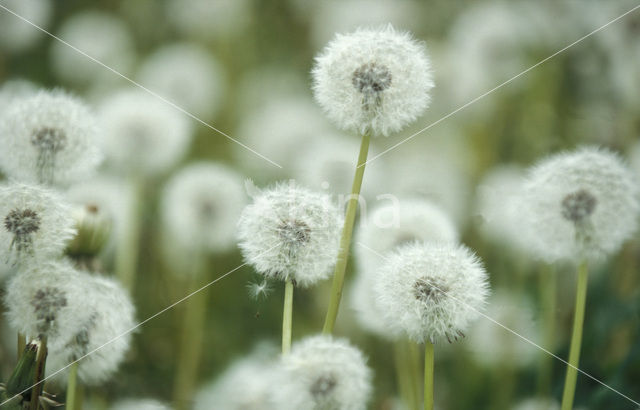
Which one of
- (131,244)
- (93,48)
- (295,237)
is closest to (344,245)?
(295,237)

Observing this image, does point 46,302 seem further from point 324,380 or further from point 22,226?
point 324,380

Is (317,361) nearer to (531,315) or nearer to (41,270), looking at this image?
(41,270)

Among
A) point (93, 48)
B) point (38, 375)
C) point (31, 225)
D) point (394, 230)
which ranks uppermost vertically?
point (93, 48)

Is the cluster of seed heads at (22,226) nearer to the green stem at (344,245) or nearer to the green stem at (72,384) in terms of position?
the green stem at (72,384)

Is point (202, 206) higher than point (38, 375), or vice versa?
point (202, 206)

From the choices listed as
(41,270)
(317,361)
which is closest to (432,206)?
(317,361)

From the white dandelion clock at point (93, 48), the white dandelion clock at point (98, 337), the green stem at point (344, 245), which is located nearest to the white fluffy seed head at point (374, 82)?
the green stem at point (344, 245)

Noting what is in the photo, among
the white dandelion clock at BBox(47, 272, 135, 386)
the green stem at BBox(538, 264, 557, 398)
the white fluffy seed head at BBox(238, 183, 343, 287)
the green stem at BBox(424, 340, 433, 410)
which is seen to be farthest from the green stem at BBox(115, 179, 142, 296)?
the green stem at BBox(538, 264, 557, 398)
